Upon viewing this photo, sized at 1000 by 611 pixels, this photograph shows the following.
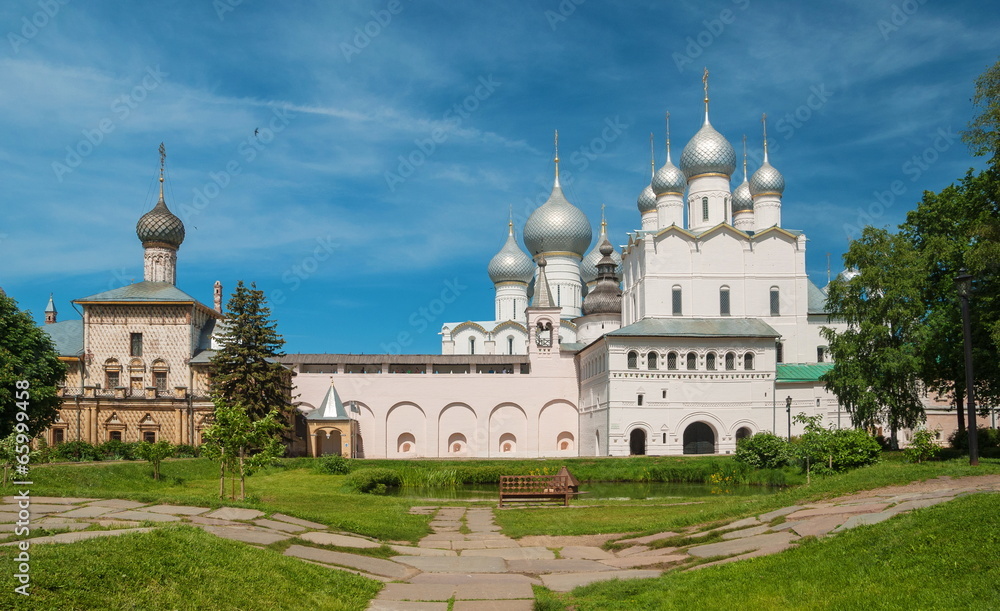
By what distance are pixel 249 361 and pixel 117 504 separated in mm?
24663

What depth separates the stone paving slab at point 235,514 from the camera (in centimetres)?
1087

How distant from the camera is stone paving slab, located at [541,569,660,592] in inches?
348

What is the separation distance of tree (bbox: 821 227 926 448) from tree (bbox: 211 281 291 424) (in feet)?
70.3

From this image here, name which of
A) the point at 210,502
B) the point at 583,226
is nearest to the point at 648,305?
the point at 583,226

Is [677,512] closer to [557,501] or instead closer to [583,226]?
[557,501]

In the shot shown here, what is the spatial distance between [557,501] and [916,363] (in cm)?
1355

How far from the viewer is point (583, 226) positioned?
57219mm

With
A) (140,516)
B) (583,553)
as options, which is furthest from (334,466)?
(583,553)

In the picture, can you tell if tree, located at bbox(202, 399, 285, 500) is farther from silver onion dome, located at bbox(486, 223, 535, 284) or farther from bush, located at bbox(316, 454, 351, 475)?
silver onion dome, located at bbox(486, 223, 535, 284)

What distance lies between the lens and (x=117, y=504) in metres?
11.4

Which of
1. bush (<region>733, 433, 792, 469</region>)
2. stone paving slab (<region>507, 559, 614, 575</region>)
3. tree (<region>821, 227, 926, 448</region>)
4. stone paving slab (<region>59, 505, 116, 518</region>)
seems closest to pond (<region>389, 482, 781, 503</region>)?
bush (<region>733, 433, 792, 469</region>)

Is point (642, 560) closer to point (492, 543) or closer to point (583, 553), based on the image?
point (583, 553)

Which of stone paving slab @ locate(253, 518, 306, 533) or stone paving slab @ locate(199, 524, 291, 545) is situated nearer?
stone paving slab @ locate(199, 524, 291, 545)

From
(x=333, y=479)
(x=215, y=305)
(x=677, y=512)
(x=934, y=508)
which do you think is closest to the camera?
(x=934, y=508)
